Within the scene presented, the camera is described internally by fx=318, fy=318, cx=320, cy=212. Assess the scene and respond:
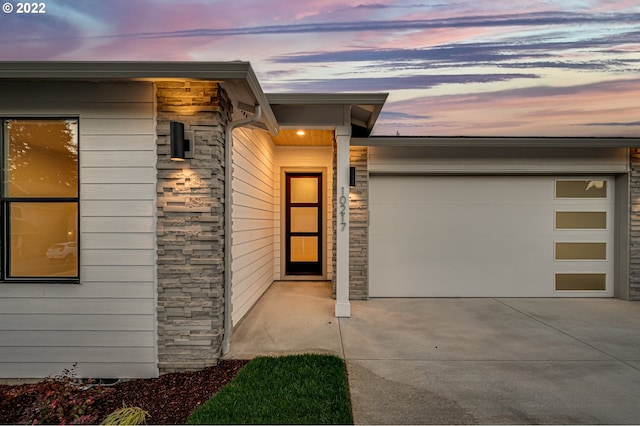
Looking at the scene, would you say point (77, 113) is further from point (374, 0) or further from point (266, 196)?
point (374, 0)

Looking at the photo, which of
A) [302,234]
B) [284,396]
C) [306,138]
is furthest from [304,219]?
[284,396]

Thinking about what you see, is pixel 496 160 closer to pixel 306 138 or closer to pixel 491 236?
pixel 491 236

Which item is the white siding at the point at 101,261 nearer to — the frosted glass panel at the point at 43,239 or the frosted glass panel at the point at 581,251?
the frosted glass panel at the point at 43,239

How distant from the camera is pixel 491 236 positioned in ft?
20.0

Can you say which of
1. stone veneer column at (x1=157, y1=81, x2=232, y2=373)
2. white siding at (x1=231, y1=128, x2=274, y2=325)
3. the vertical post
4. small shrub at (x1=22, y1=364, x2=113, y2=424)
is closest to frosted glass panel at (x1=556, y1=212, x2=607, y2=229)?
the vertical post

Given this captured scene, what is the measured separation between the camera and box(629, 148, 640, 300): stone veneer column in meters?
5.82

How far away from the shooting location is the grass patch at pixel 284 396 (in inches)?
89.0

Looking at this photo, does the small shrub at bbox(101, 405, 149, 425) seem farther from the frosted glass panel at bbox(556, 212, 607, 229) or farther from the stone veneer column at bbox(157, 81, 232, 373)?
the frosted glass panel at bbox(556, 212, 607, 229)

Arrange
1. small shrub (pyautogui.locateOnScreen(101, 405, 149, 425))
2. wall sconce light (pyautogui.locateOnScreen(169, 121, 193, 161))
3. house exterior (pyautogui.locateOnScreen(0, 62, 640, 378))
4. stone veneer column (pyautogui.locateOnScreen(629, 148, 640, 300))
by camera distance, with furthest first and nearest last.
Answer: stone veneer column (pyautogui.locateOnScreen(629, 148, 640, 300)), house exterior (pyautogui.locateOnScreen(0, 62, 640, 378)), wall sconce light (pyautogui.locateOnScreen(169, 121, 193, 161)), small shrub (pyautogui.locateOnScreen(101, 405, 149, 425))

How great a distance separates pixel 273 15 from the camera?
8828 millimetres

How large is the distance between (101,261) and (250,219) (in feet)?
7.38

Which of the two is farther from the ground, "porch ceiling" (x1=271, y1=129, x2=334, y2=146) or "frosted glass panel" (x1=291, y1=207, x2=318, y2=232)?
"porch ceiling" (x1=271, y1=129, x2=334, y2=146)

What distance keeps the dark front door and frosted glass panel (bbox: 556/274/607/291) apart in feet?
15.9

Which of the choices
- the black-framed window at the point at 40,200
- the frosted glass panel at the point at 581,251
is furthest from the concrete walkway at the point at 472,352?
the black-framed window at the point at 40,200
